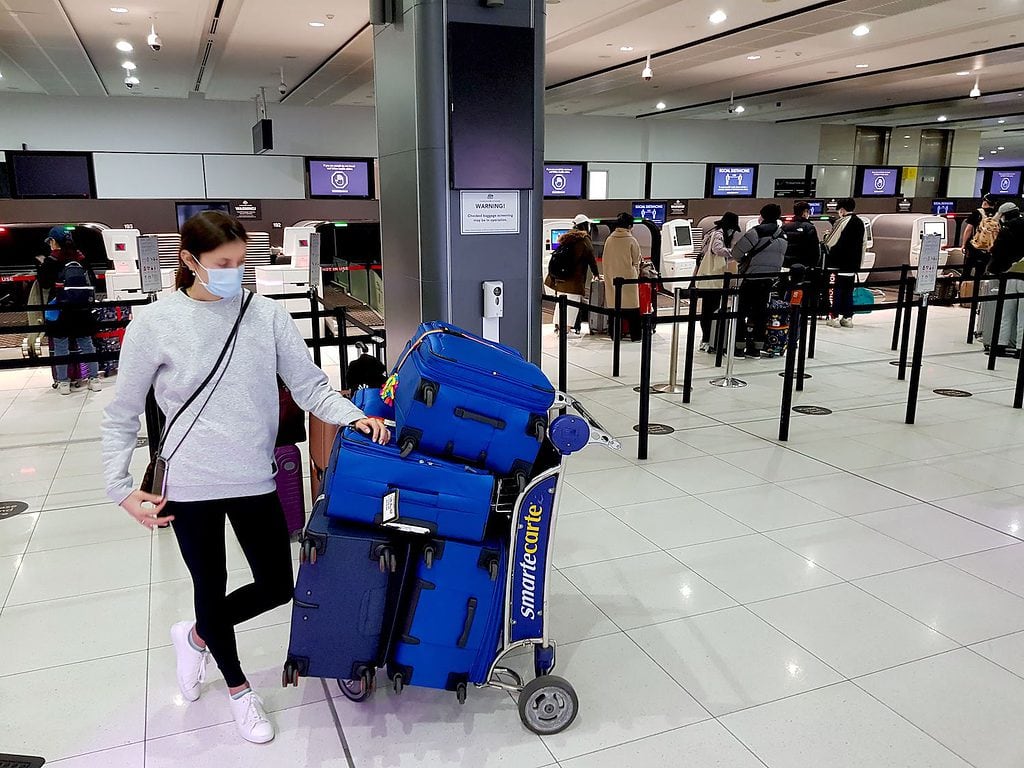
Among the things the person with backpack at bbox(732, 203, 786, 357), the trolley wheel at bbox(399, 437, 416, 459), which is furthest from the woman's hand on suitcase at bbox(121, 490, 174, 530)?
the person with backpack at bbox(732, 203, 786, 357)

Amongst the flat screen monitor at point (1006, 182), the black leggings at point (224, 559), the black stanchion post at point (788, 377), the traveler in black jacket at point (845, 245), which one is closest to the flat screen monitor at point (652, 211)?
the traveler in black jacket at point (845, 245)

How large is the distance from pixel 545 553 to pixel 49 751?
1542mm

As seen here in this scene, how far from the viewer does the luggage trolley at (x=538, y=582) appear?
2.27 m

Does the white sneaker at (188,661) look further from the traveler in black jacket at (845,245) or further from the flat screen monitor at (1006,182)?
the flat screen monitor at (1006,182)

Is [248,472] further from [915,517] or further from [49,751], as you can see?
[915,517]

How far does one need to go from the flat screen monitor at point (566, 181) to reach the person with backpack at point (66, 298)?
30.4ft

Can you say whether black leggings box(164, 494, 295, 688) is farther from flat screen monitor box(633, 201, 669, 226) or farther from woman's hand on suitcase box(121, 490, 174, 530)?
flat screen monitor box(633, 201, 669, 226)

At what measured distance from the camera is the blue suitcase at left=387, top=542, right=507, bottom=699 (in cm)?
218

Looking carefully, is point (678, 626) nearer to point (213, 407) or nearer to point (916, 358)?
point (213, 407)

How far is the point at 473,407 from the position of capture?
2.15 metres

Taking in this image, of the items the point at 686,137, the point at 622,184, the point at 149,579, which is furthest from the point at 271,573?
the point at 686,137

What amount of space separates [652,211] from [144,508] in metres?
13.2

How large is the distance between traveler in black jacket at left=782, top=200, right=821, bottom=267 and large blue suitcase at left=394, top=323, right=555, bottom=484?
749 centimetres

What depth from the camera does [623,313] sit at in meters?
5.25
